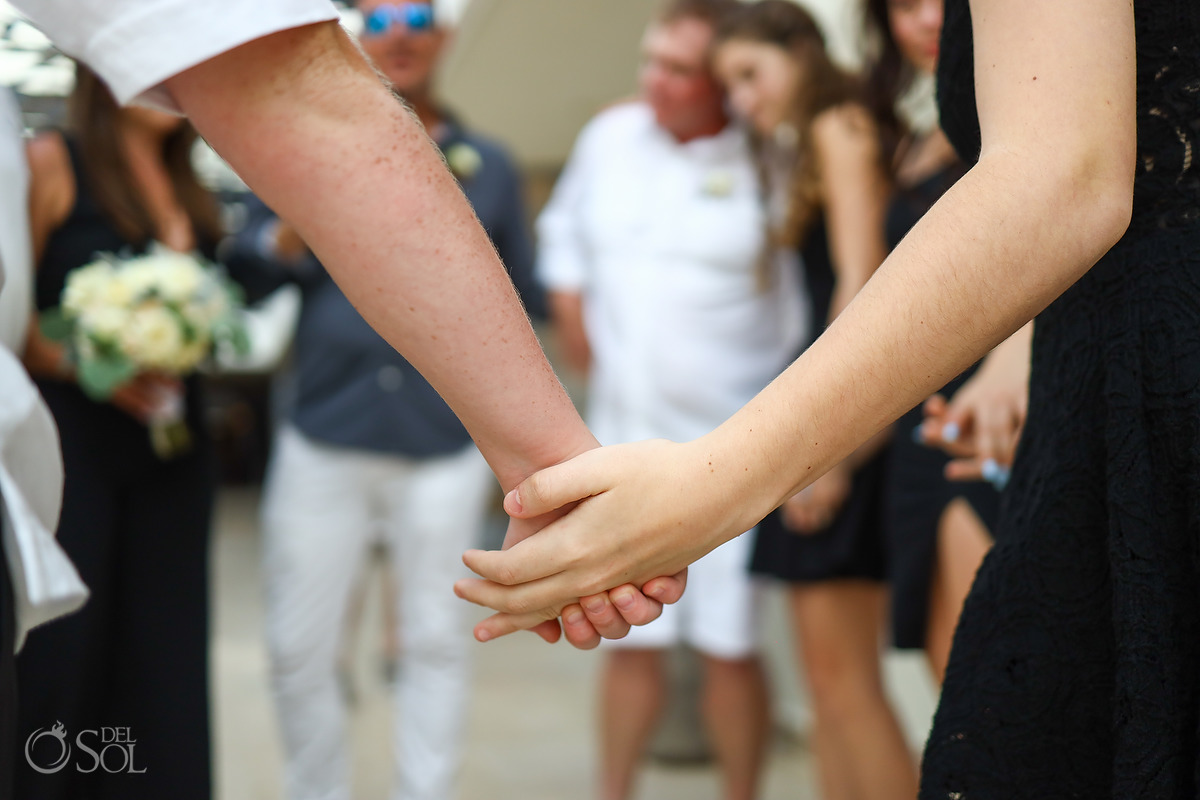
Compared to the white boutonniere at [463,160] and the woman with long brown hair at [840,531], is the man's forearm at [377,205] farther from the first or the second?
the white boutonniere at [463,160]

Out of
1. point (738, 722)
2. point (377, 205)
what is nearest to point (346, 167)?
point (377, 205)

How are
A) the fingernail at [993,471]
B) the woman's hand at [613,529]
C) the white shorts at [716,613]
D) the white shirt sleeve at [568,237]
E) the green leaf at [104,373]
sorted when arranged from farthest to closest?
the white shirt sleeve at [568,237] < the white shorts at [716,613] < the green leaf at [104,373] < the fingernail at [993,471] < the woman's hand at [613,529]

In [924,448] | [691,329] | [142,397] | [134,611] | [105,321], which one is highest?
[691,329]

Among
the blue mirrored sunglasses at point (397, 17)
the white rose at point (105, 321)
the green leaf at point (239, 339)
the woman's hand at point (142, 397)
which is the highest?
the blue mirrored sunglasses at point (397, 17)

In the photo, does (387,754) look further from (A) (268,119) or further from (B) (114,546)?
(A) (268,119)

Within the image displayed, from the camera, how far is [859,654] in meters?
2.57

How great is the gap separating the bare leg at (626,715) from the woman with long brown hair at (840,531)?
484 millimetres

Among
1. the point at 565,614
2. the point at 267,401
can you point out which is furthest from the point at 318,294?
the point at 267,401

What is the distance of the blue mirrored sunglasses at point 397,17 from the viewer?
282 centimetres

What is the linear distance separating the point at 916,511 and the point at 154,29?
1.61m

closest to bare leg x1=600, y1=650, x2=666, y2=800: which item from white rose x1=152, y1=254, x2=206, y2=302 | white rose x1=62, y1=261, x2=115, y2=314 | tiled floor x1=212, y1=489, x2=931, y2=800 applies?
tiled floor x1=212, y1=489, x2=931, y2=800

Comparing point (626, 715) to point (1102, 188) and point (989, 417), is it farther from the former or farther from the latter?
point (1102, 188)

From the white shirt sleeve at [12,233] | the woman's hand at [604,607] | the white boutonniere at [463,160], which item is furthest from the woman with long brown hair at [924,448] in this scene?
the white shirt sleeve at [12,233]

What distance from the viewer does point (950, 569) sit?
6.53 ft
